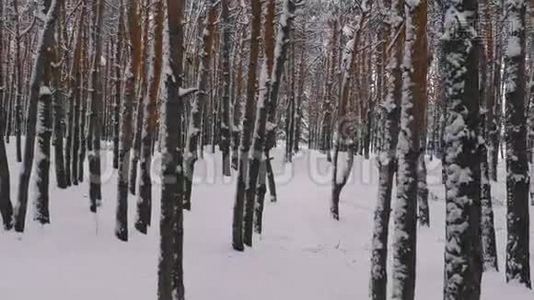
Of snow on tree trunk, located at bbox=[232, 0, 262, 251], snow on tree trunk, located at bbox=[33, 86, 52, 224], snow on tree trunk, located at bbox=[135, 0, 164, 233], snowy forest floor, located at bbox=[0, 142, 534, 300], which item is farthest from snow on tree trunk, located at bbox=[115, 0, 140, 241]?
snow on tree trunk, located at bbox=[232, 0, 262, 251]

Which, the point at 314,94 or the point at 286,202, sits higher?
the point at 314,94

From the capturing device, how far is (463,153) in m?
5.89

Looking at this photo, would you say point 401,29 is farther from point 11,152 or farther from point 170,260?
point 11,152

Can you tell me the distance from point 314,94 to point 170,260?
4781 cm

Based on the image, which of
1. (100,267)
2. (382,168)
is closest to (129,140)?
(100,267)

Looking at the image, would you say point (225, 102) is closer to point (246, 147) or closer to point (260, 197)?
point (260, 197)

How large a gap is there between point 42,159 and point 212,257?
151 inches

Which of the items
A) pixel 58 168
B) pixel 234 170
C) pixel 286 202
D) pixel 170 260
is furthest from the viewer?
pixel 234 170

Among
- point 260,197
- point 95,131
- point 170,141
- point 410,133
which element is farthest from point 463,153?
point 95,131

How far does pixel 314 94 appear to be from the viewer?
54594 millimetres

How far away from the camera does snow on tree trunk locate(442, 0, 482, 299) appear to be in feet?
19.2

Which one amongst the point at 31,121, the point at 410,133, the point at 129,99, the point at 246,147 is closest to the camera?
the point at 410,133

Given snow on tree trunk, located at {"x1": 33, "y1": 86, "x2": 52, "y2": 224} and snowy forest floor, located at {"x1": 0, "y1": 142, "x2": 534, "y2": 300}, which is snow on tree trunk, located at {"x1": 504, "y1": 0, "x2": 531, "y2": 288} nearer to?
snowy forest floor, located at {"x1": 0, "y1": 142, "x2": 534, "y2": 300}

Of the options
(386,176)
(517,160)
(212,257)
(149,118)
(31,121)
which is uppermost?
(149,118)
